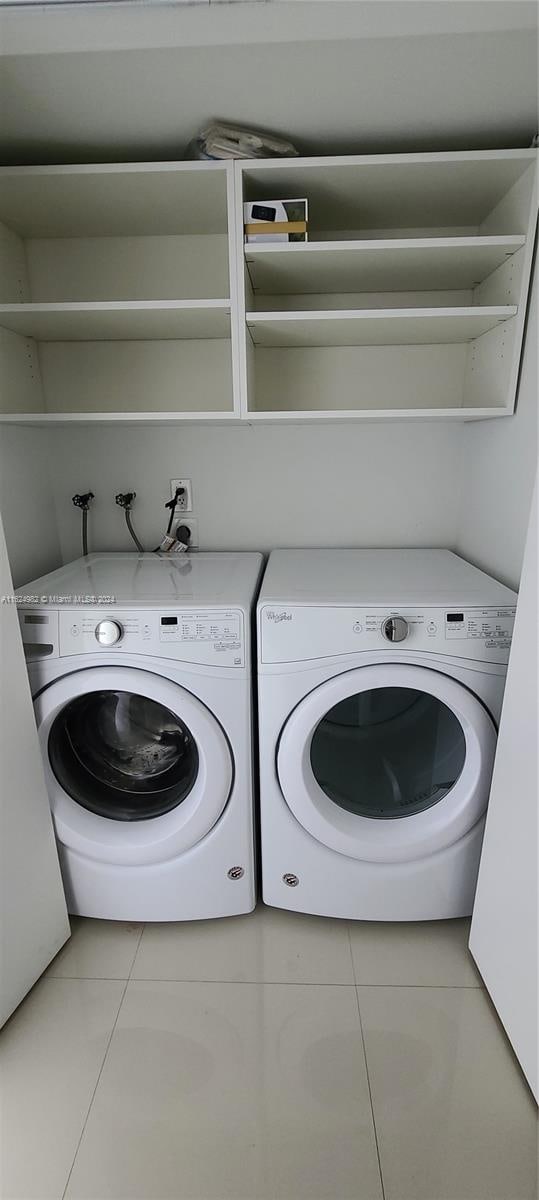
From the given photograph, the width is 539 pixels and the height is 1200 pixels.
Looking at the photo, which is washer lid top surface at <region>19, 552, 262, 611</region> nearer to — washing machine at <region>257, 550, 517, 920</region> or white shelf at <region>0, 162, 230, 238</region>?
washing machine at <region>257, 550, 517, 920</region>

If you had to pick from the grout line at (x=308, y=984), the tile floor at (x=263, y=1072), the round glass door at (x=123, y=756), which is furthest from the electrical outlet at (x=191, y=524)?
the grout line at (x=308, y=984)

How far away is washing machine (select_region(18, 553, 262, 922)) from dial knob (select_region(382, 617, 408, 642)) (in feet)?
1.07

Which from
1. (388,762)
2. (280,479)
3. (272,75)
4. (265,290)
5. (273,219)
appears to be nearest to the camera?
(272,75)

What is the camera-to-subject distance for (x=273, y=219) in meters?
1.53

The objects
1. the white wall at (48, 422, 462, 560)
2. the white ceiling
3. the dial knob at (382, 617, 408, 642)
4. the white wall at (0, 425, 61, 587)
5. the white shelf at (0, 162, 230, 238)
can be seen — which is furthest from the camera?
the white wall at (48, 422, 462, 560)

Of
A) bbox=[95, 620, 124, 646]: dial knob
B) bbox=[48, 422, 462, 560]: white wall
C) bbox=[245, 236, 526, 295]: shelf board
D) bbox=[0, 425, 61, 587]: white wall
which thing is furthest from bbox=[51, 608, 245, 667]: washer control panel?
bbox=[245, 236, 526, 295]: shelf board

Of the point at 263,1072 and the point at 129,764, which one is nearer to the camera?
the point at 263,1072

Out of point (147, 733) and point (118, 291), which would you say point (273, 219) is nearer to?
point (118, 291)

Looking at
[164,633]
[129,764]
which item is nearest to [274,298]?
[164,633]

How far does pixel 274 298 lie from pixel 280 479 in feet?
1.86

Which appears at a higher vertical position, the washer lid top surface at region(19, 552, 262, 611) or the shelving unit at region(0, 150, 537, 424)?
the shelving unit at region(0, 150, 537, 424)

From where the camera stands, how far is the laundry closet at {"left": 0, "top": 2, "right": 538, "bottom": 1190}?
1.23m

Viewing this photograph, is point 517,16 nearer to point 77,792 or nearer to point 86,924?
point 77,792

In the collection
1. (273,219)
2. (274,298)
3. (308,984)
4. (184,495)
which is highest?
(273,219)
